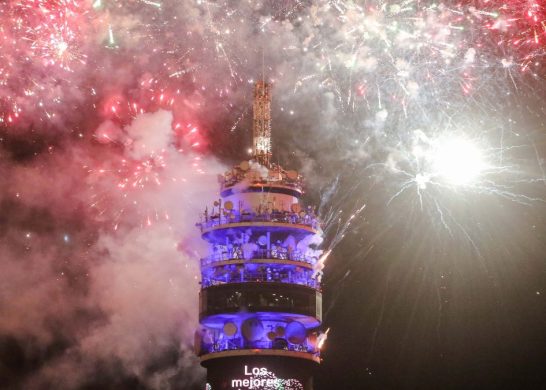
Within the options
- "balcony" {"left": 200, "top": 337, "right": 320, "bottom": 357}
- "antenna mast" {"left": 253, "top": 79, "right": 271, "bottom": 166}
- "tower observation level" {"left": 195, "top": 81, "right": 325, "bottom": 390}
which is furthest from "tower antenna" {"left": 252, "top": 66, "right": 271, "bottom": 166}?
"balcony" {"left": 200, "top": 337, "right": 320, "bottom": 357}

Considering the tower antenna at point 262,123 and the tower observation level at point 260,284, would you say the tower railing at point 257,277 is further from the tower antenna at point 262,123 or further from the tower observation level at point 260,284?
the tower antenna at point 262,123

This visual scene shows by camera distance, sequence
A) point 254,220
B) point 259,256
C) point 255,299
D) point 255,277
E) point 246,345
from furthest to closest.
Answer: point 254,220
point 259,256
point 255,277
point 255,299
point 246,345

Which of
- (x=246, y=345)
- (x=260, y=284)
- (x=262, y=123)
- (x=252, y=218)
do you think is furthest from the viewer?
(x=262, y=123)

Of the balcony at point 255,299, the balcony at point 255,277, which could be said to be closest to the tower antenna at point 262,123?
the balcony at point 255,277

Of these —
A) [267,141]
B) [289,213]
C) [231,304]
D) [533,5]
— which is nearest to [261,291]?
[231,304]

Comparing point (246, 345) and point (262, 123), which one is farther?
point (262, 123)

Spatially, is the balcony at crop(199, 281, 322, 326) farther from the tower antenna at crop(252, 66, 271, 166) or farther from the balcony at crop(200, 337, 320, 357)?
the tower antenna at crop(252, 66, 271, 166)

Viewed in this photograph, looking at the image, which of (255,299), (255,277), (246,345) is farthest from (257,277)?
(246,345)

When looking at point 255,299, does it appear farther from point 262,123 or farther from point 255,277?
point 262,123
